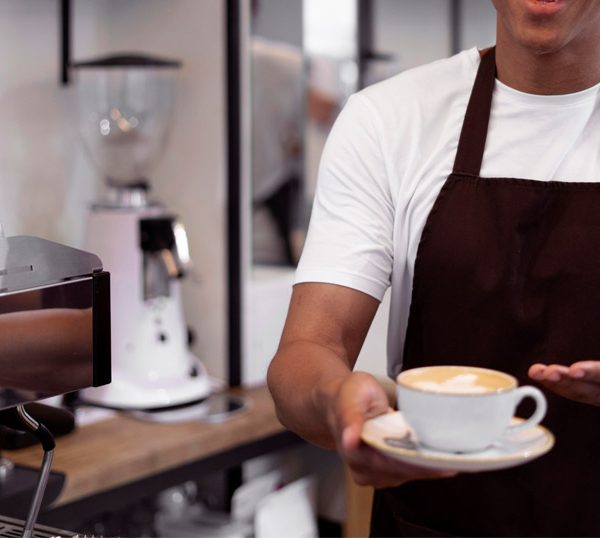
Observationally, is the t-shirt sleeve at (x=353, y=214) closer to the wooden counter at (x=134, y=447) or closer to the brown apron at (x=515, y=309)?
the brown apron at (x=515, y=309)

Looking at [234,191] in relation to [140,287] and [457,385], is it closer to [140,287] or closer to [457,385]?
[140,287]

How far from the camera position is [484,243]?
125cm

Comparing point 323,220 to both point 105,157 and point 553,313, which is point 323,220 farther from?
point 105,157

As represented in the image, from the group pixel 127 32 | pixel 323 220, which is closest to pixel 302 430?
pixel 323 220

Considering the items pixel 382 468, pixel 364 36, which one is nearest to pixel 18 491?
pixel 382 468

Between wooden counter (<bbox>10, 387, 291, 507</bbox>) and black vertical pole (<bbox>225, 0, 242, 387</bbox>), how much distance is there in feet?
0.66

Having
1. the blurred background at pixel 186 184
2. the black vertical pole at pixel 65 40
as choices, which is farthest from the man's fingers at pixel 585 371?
the black vertical pole at pixel 65 40

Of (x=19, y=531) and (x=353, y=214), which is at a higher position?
(x=353, y=214)

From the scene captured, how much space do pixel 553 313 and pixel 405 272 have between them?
0.17 meters

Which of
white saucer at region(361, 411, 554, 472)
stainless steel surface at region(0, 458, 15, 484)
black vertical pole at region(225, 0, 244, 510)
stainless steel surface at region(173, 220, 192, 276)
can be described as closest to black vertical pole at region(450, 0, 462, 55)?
black vertical pole at region(225, 0, 244, 510)

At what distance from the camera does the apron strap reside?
127cm

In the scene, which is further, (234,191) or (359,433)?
(234,191)

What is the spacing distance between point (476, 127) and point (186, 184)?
1.51 m

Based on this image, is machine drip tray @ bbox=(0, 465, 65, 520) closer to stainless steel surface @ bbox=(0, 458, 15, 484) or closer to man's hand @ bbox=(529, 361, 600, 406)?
stainless steel surface @ bbox=(0, 458, 15, 484)
